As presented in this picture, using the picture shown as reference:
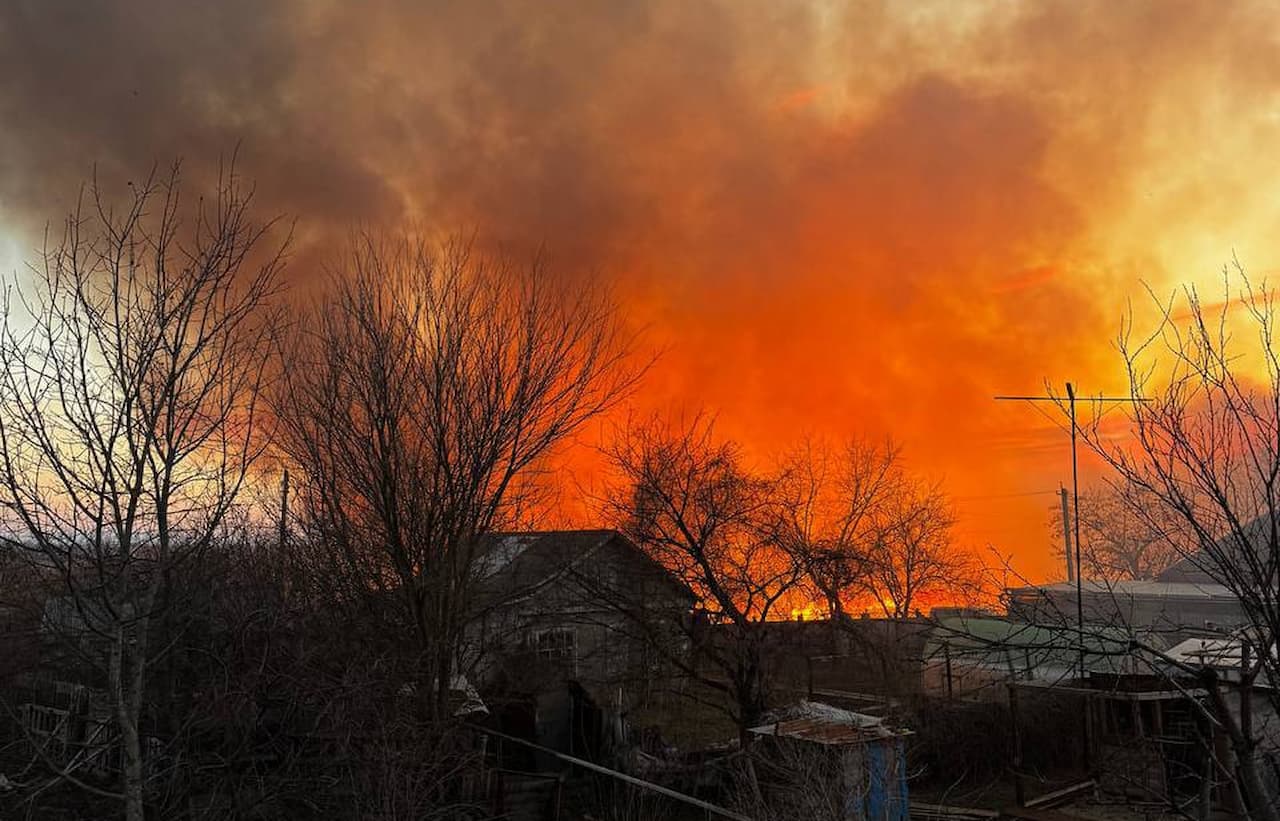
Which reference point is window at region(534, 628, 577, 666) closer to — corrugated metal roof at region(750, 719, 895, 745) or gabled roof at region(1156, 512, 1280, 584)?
corrugated metal roof at region(750, 719, 895, 745)

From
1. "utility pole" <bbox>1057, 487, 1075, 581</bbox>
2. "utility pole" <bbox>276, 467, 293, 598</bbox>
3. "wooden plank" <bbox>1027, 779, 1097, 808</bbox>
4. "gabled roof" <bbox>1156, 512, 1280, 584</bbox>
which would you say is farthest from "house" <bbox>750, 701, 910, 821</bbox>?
"utility pole" <bbox>1057, 487, 1075, 581</bbox>

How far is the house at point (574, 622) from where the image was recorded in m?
13.1

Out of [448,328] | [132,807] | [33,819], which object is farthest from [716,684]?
[132,807]

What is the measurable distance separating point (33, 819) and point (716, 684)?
30.7 feet

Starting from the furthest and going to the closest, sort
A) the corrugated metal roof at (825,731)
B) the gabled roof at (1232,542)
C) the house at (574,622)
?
the house at (574,622) < the corrugated metal roof at (825,731) < the gabled roof at (1232,542)

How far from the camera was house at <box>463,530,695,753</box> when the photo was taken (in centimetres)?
1305

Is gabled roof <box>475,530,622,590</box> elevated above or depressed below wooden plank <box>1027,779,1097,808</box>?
above

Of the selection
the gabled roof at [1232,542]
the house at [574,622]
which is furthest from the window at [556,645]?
the gabled roof at [1232,542]

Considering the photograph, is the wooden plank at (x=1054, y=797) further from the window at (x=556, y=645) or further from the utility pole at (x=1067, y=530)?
the utility pole at (x=1067, y=530)

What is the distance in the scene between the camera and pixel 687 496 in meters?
14.8

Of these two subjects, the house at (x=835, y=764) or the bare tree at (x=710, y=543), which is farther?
the bare tree at (x=710, y=543)

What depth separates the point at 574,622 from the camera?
15.7 m

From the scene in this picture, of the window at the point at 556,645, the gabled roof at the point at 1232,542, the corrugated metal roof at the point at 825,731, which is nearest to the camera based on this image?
the gabled roof at the point at 1232,542

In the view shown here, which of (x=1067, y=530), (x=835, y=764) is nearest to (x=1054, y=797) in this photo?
(x=835, y=764)
